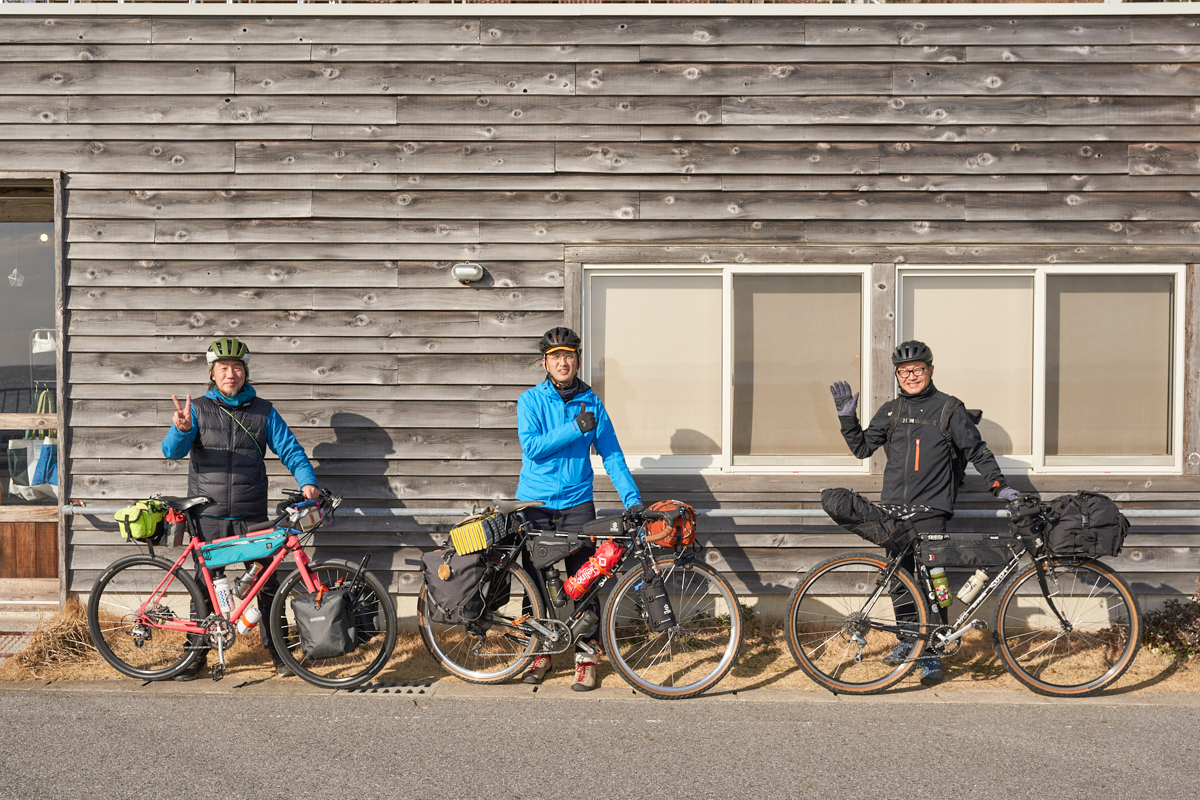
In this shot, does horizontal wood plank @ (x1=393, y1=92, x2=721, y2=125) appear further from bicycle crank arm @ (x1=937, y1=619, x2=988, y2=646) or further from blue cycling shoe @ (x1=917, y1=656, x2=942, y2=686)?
blue cycling shoe @ (x1=917, y1=656, x2=942, y2=686)

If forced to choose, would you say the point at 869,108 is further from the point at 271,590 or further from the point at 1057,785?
the point at 271,590

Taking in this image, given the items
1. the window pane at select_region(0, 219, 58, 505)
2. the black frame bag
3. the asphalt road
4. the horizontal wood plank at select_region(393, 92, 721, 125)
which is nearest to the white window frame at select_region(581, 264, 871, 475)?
the horizontal wood plank at select_region(393, 92, 721, 125)

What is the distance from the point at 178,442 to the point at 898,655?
13.3ft

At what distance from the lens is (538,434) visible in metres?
4.49

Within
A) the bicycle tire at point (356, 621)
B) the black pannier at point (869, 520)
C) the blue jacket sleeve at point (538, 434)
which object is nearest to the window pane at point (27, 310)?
the bicycle tire at point (356, 621)

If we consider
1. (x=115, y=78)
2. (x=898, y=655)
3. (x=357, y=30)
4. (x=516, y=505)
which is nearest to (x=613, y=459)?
(x=516, y=505)

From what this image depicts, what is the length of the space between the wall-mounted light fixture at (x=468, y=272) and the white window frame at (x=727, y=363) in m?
0.67

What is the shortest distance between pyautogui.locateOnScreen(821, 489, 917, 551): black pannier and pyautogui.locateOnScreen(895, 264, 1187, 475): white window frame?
1.24 metres

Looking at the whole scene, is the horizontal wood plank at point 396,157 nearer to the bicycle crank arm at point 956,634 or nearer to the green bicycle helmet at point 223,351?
the green bicycle helmet at point 223,351

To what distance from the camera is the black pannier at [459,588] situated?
4.42 metres

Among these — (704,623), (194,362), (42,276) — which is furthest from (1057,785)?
(42,276)

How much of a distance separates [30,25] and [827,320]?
5497mm

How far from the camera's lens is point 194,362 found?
5.44 m

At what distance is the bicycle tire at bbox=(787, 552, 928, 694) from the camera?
4.40 meters
